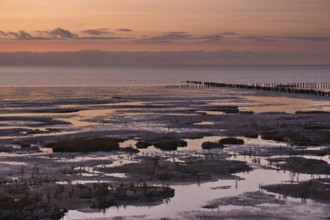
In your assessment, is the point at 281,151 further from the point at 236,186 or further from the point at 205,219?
the point at 205,219

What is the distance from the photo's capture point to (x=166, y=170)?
98.6 feet

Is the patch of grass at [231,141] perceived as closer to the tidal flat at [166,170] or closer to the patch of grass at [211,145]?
the tidal flat at [166,170]

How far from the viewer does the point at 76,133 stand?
153 feet

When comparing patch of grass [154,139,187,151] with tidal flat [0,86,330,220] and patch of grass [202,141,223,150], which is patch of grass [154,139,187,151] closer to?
tidal flat [0,86,330,220]

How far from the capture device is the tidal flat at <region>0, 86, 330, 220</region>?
22891 millimetres

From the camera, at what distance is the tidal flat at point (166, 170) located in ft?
75.1

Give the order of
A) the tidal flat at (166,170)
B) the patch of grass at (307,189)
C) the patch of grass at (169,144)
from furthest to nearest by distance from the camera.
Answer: the patch of grass at (169,144) < the patch of grass at (307,189) < the tidal flat at (166,170)

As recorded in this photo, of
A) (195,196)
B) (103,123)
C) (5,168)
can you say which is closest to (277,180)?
(195,196)

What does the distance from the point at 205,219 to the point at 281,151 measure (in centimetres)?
1675

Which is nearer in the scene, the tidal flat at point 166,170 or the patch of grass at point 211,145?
the tidal flat at point 166,170

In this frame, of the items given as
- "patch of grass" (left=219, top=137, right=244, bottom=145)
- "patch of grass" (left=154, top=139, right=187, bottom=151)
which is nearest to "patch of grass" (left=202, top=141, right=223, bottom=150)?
"patch of grass" (left=219, top=137, right=244, bottom=145)

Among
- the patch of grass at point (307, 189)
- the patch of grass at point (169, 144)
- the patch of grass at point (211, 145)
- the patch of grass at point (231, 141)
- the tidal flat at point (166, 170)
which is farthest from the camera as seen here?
the patch of grass at point (231, 141)

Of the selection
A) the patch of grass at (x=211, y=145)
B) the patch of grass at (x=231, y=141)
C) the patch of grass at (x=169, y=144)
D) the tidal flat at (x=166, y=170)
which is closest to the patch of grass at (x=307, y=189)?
the tidal flat at (x=166, y=170)

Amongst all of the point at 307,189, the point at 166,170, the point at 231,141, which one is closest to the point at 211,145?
the point at 231,141
